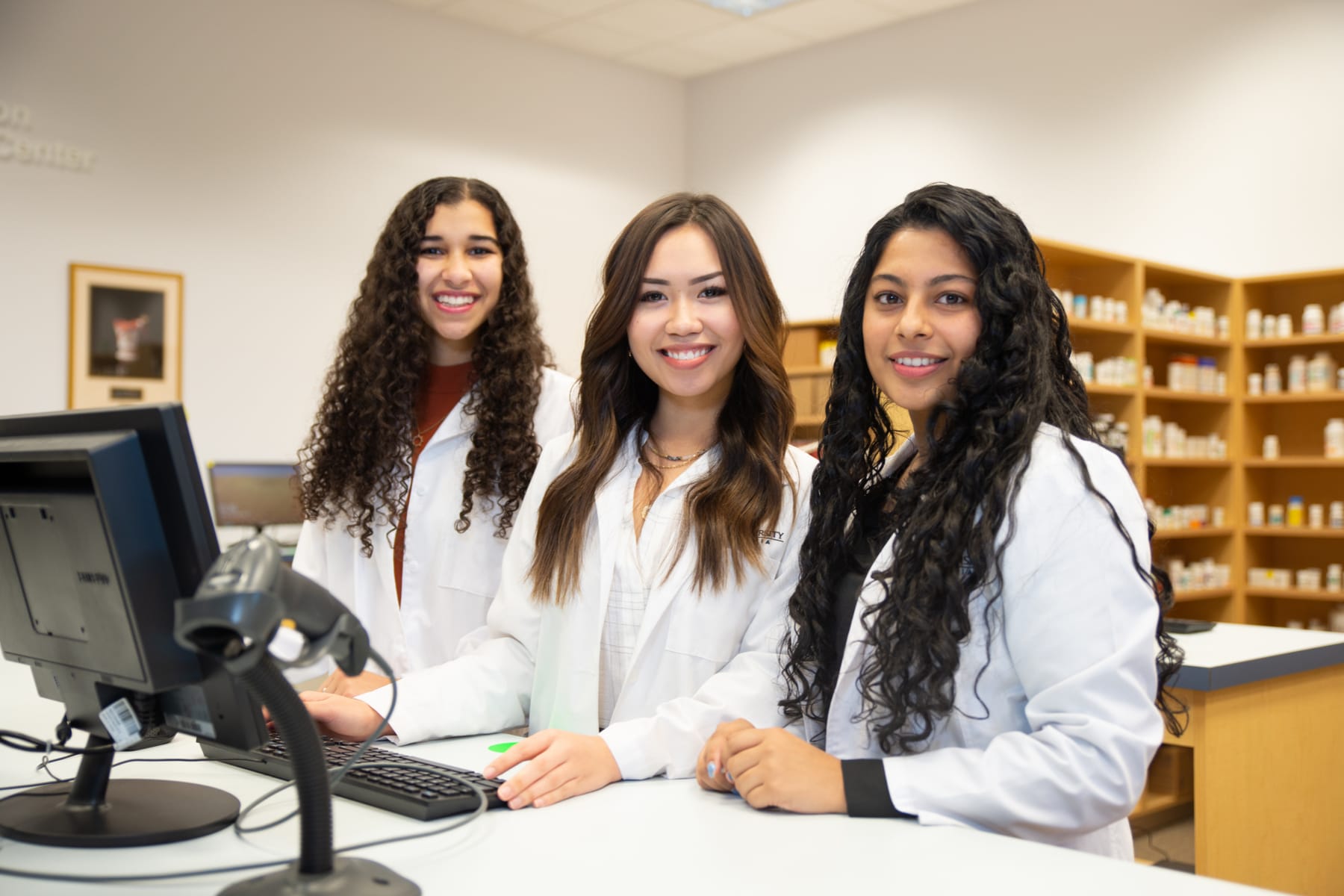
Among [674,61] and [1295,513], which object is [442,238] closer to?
[1295,513]

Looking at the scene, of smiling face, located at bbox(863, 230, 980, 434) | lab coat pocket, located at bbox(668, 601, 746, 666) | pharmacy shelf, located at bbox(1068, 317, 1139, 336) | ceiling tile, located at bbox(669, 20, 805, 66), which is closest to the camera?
smiling face, located at bbox(863, 230, 980, 434)

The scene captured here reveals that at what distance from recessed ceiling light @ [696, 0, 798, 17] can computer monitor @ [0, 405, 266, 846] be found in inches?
241

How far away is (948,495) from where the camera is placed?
1459mm

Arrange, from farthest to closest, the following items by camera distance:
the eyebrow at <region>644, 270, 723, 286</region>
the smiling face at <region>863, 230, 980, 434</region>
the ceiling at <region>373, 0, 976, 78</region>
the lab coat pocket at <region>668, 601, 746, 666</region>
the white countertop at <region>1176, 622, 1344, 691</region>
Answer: the ceiling at <region>373, 0, 976, 78</region>, the white countertop at <region>1176, 622, 1344, 691</region>, the eyebrow at <region>644, 270, 723, 286</region>, the lab coat pocket at <region>668, 601, 746, 666</region>, the smiling face at <region>863, 230, 980, 434</region>

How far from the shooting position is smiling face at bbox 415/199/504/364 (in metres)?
2.45

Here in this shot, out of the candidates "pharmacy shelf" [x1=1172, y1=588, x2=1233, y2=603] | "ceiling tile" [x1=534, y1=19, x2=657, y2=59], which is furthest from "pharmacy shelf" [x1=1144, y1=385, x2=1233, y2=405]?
"ceiling tile" [x1=534, y1=19, x2=657, y2=59]

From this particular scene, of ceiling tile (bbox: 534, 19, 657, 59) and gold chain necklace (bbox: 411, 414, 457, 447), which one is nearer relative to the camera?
gold chain necklace (bbox: 411, 414, 457, 447)

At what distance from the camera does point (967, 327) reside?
1.55 m

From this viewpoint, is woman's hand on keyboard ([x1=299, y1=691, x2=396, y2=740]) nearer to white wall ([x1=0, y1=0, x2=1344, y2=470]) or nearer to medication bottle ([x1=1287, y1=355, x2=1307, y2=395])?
white wall ([x1=0, y1=0, x2=1344, y2=470])

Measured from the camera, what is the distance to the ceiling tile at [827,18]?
270 inches

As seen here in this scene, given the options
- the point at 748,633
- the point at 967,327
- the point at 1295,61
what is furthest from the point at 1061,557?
the point at 1295,61

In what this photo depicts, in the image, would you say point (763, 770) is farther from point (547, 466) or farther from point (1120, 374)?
point (1120, 374)

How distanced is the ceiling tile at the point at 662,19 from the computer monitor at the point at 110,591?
238 inches

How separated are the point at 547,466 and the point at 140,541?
970mm
